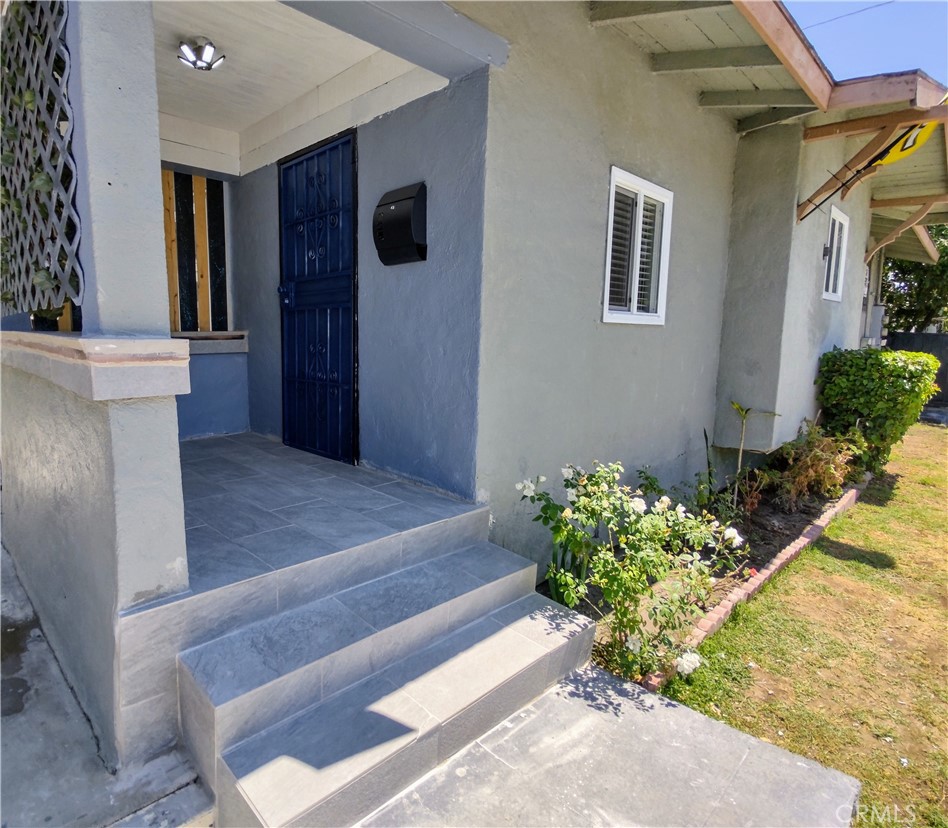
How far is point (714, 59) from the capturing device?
4.18m

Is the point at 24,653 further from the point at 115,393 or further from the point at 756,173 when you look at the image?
the point at 756,173

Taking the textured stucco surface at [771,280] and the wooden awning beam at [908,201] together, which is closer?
the textured stucco surface at [771,280]

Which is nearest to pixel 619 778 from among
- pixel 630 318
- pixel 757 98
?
pixel 630 318

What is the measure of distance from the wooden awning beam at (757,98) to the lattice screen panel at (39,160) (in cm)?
504

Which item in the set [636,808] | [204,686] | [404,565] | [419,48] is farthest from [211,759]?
[419,48]

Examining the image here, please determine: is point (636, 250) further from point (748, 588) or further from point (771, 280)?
point (748, 588)

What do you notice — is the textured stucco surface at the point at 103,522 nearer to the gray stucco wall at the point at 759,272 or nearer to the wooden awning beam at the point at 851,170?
the gray stucco wall at the point at 759,272

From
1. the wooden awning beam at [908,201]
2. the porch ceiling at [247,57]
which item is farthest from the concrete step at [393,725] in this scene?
the wooden awning beam at [908,201]

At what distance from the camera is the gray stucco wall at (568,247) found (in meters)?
3.43

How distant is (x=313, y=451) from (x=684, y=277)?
3.89 metres

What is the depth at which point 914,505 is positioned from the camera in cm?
662

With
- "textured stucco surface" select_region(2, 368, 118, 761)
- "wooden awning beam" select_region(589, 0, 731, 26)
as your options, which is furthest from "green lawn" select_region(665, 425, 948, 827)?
"wooden awning beam" select_region(589, 0, 731, 26)

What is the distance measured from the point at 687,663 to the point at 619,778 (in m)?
1.15

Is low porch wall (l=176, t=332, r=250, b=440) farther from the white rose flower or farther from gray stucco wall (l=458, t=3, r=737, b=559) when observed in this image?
the white rose flower
